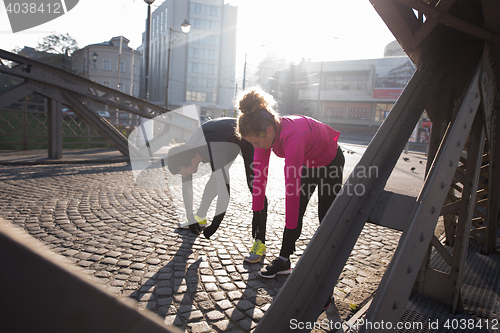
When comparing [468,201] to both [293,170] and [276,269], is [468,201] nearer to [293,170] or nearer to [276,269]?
[293,170]

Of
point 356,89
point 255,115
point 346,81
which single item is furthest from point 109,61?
point 255,115

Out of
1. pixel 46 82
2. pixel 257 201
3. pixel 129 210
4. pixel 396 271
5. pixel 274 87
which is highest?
pixel 274 87

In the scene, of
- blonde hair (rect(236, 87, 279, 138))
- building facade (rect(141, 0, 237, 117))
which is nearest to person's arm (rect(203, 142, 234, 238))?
blonde hair (rect(236, 87, 279, 138))

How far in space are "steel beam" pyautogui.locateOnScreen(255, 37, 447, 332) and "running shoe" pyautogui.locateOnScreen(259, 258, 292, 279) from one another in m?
1.57

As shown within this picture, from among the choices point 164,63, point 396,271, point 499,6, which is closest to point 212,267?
point 396,271

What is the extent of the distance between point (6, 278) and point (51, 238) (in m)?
3.78

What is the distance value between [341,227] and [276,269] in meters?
1.64

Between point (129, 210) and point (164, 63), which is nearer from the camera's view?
point (129, 210)

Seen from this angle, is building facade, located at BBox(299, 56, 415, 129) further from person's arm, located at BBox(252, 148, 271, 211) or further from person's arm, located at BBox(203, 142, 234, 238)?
person's arm, located at BBox(252, 148, 271, 211)

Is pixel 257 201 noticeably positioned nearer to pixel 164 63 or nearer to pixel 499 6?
pixel 499 6

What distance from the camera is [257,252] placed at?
3371mm

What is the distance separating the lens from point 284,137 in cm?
246

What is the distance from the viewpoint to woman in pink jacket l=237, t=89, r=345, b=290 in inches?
93.5

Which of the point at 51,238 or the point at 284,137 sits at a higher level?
the point at 284,137
